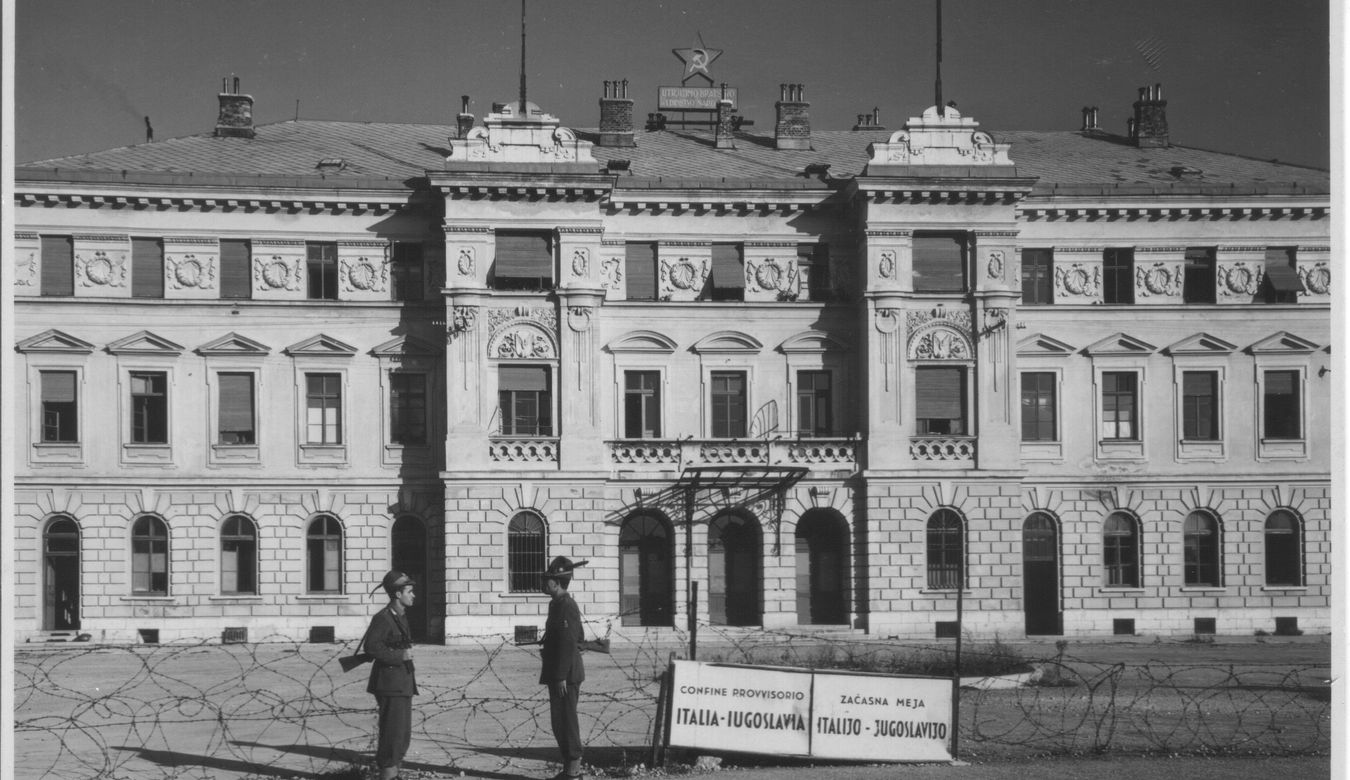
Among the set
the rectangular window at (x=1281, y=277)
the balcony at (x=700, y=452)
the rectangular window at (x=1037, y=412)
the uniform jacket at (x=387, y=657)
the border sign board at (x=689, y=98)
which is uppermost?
the border sign board at (x=689, y=98)

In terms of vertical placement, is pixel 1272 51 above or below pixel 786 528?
above

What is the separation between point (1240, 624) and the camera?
41312mm

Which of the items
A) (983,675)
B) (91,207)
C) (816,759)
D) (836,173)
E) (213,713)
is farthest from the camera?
(836,173)

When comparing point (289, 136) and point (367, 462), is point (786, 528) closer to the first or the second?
point (367, 462)

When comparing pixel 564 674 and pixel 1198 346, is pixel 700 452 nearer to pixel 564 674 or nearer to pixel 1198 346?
pixel 1198 346

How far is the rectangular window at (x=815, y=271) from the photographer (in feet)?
139

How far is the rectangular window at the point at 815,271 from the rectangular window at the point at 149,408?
57.2 ft

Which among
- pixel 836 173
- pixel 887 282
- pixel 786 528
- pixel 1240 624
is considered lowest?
pixel 1240 624

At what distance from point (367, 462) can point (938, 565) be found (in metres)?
15.7

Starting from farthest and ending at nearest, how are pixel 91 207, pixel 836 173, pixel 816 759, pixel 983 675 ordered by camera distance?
pixel 836 173 < pixel 91 207 < pixel 983 675 < pixel 816 759

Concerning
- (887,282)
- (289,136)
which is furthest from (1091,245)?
(289,136)

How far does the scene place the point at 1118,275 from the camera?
42.4 meters

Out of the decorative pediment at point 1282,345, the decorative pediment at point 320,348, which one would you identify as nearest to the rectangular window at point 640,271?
the decorative pediment at point 320,348

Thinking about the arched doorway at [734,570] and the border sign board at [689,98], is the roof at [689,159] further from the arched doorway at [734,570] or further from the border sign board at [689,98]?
the arched doorway at [734,570]
